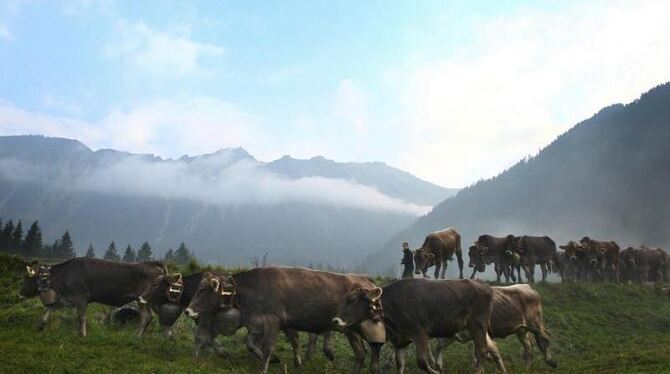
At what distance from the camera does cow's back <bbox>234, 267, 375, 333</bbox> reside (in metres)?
14.8

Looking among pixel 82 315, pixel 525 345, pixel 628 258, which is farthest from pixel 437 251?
pixel 82 315

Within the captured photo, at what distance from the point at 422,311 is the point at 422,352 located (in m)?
1.16

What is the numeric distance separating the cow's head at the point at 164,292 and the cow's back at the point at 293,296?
3386 mm

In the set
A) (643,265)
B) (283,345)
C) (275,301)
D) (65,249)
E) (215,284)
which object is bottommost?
(65,249)

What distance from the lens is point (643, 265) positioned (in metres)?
45.5

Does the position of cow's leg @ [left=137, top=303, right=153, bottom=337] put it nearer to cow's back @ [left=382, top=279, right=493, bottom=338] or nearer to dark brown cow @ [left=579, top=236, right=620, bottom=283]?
cow's back @ [left=382, top=279, right=493, bottom=338]

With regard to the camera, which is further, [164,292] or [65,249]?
[65,249]

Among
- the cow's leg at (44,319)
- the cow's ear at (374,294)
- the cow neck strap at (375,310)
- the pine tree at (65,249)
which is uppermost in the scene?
the cow's ear at (374,294)

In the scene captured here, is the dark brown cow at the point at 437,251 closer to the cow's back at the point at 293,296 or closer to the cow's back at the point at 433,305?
the cow's back at the point at 433,305

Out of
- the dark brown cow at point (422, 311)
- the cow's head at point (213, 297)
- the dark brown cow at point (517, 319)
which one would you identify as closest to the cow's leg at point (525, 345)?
the dark brown cow at point (517, 319)

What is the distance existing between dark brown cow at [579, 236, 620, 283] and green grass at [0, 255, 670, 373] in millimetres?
8981

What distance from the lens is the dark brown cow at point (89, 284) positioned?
18359 millimetres

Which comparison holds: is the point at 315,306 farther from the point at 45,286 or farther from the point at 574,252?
the point at 574,252

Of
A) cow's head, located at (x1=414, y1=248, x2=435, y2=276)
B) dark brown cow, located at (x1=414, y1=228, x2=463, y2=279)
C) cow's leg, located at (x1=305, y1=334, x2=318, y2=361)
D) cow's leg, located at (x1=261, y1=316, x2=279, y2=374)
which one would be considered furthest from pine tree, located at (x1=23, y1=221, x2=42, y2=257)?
cow's leg, located at (x1=261, y1=316, x2=279, y2=374)
